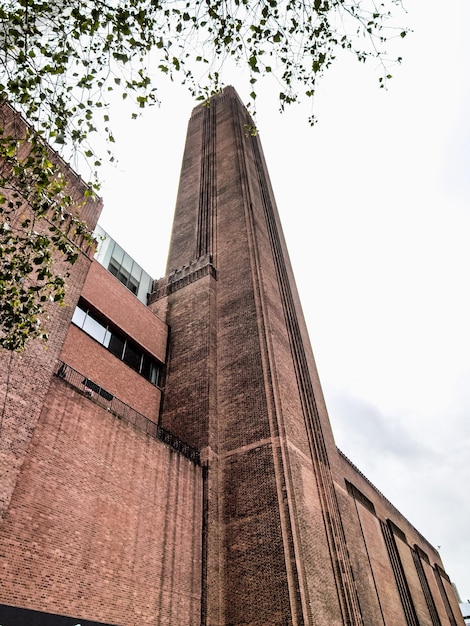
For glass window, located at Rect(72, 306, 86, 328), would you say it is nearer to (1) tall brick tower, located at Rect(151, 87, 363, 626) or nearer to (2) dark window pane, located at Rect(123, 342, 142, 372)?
(2) dark window pane, located at Rect(123, 342, 142, 372)

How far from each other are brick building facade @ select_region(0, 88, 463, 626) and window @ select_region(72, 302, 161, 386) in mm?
68

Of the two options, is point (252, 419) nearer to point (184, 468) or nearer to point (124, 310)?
point (184, 468)

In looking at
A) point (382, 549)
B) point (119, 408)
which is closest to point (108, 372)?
point (119, 408)

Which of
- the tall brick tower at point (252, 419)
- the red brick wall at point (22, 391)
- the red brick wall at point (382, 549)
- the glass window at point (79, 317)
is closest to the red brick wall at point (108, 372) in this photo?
the glass window at point (79, 317)

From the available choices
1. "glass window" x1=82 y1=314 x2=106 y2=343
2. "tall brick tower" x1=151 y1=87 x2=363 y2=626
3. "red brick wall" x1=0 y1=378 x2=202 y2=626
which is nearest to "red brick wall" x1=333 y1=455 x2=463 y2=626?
"tall brick tower" x1=151 y1=87 x2=363 y2=626

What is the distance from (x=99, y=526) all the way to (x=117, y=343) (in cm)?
783

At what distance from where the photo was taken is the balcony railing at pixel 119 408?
40.3 ft

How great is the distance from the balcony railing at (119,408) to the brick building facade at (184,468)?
0.08 metres

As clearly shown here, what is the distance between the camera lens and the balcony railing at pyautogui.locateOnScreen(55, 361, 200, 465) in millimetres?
12277

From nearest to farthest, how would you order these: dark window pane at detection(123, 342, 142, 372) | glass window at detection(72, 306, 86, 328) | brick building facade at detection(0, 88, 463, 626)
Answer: brick building facade at detection(0, 88, 463, 626) → glass window at detection(72, 306, 86, 328) → dark window pane at detection(123, 342, 142, 372)

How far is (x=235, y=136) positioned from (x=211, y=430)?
2577 cm

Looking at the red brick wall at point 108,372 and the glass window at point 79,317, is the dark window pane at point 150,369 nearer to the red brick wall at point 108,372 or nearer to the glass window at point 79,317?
the red brick wall at point 108,372

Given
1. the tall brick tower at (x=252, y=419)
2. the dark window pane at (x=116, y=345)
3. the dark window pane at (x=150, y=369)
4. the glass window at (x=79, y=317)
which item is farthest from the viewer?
the dark window pane at (x=150, y=369)

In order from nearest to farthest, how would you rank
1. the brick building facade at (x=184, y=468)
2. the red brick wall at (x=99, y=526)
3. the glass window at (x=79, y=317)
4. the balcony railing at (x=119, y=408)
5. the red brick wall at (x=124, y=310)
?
the red brick wall at (x=99, y=526) → the brick building facade at (x=184, y=468) → the balcony railing at (x=119, y=408) → the glass window at (x=79, y=317) → the red brick wall at (x=124, y=310)
